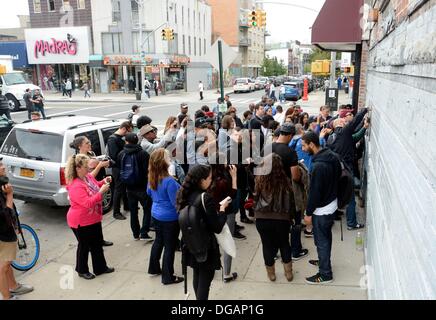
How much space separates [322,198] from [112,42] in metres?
40.4

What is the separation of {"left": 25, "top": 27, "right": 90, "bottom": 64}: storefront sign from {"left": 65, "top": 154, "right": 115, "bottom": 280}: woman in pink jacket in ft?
127

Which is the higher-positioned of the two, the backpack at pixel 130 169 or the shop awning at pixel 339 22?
the shop awning at pixel 339 22

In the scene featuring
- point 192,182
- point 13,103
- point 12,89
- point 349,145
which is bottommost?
point 13,103

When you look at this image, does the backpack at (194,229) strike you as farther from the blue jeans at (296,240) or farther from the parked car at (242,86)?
the parked car at (242,86)

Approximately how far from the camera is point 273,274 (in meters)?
5.12

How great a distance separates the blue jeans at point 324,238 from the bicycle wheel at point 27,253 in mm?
3900

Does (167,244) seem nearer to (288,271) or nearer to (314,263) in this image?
(288,271)

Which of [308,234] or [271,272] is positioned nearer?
[271,272]

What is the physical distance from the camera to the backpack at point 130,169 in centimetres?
605

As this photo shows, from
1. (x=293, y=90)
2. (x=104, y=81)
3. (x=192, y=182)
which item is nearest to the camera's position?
(x=192, y=182)

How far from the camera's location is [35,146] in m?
7.15

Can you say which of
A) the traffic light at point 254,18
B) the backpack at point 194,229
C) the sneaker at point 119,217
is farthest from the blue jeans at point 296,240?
the traffic light at point 254,18

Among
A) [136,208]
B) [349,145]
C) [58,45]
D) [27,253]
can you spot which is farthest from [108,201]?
[58,45]
